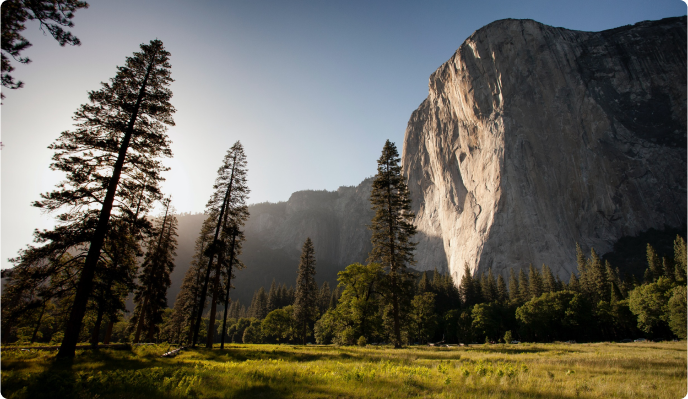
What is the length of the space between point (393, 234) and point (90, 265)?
1723 centimetres

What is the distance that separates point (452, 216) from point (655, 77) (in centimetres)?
8916

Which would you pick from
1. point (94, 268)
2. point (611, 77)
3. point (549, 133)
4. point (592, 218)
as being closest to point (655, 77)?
point (611, 77)

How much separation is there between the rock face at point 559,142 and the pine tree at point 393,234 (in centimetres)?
7995

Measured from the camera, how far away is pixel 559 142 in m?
97.6

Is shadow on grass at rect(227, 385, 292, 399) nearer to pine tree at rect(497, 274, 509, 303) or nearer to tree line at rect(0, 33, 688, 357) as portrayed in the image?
tree line at rect(0, 33, 688, 357)

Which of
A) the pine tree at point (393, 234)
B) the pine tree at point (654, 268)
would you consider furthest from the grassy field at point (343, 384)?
the pine tree at point (654, 268)

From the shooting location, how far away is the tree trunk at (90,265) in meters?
11.1

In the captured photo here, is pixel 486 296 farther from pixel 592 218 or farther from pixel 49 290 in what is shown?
pixel 49 290

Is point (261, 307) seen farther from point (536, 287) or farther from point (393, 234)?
point (393, 234)

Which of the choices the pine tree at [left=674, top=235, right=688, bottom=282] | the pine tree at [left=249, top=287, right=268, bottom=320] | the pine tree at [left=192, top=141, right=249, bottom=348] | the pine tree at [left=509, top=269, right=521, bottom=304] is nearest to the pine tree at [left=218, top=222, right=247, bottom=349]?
the pine tree at [left=192, top=141, right=249, bottom=348]

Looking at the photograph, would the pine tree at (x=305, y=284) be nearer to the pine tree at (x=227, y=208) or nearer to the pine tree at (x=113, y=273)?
the pine tree at (x=227, y=208)

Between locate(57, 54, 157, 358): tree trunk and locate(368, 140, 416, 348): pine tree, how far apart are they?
1461 centimetres

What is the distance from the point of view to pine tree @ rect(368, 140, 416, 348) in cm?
2162

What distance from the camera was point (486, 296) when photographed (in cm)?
7138
